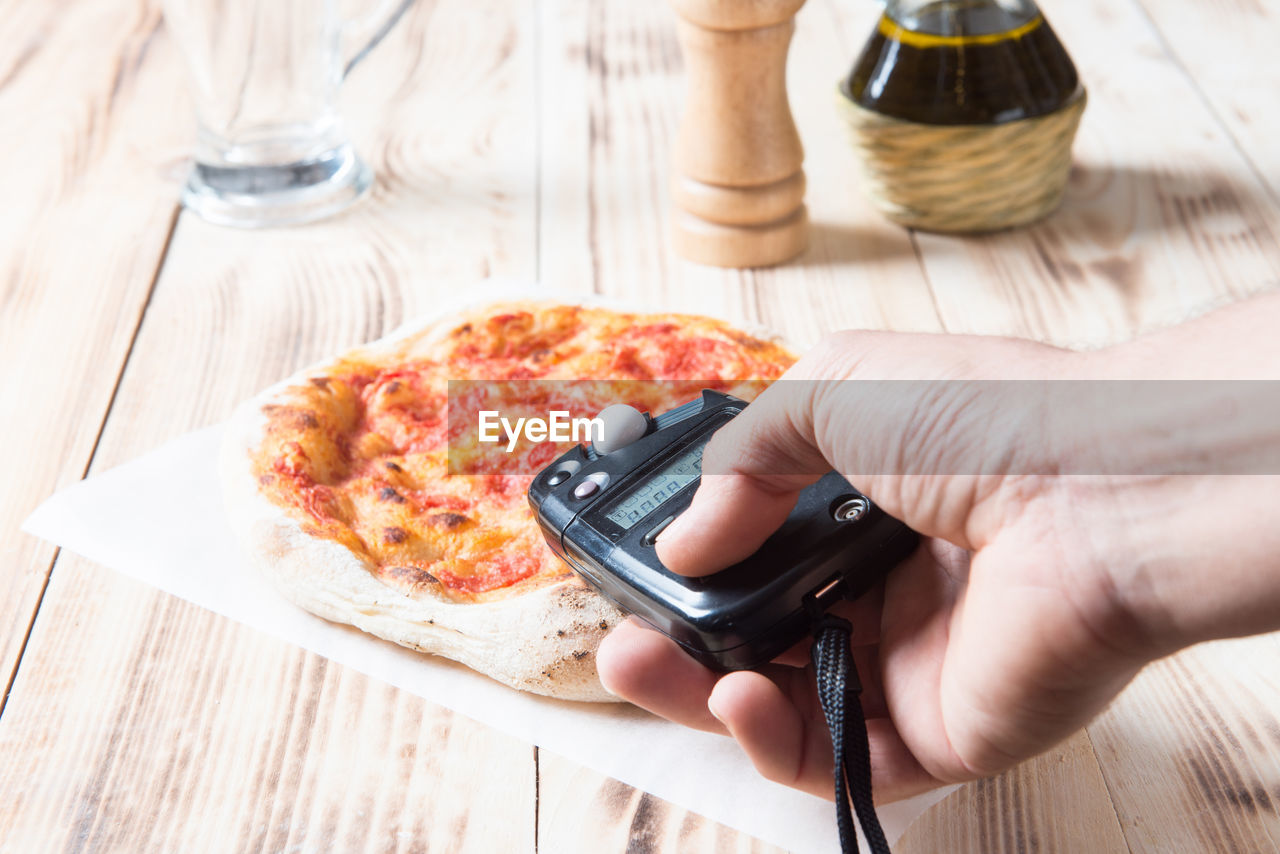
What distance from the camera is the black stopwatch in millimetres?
797

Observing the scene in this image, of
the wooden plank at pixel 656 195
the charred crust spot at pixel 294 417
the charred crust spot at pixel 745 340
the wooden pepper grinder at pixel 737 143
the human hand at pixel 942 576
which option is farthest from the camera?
the wooden plank at pixel 656 195

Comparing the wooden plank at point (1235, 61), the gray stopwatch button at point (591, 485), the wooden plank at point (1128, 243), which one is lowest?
the wooden plank at point (1235, 61)

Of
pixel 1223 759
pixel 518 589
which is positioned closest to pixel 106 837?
pixel 518 589

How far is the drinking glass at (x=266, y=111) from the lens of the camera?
1563mm

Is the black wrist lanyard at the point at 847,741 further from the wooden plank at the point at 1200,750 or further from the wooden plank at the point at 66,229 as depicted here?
the wooden plank at the point at 66,229

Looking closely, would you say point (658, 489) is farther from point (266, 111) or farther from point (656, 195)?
point (266, 111)

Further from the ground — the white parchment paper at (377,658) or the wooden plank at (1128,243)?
the white parchment paper at (377,658)

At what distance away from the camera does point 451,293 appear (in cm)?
155

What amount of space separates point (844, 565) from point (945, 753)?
14cm

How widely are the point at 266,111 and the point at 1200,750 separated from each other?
56.5 inches

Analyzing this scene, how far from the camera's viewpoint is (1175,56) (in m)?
2.10

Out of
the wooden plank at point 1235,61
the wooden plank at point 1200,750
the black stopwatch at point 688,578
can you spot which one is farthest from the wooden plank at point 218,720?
the wooden plank at point 1235,61

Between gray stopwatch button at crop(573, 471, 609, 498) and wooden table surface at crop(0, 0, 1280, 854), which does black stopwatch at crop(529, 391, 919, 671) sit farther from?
wooden table surface at crop(0, 0, 1280, 854)

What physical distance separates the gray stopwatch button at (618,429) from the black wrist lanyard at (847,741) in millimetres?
286
